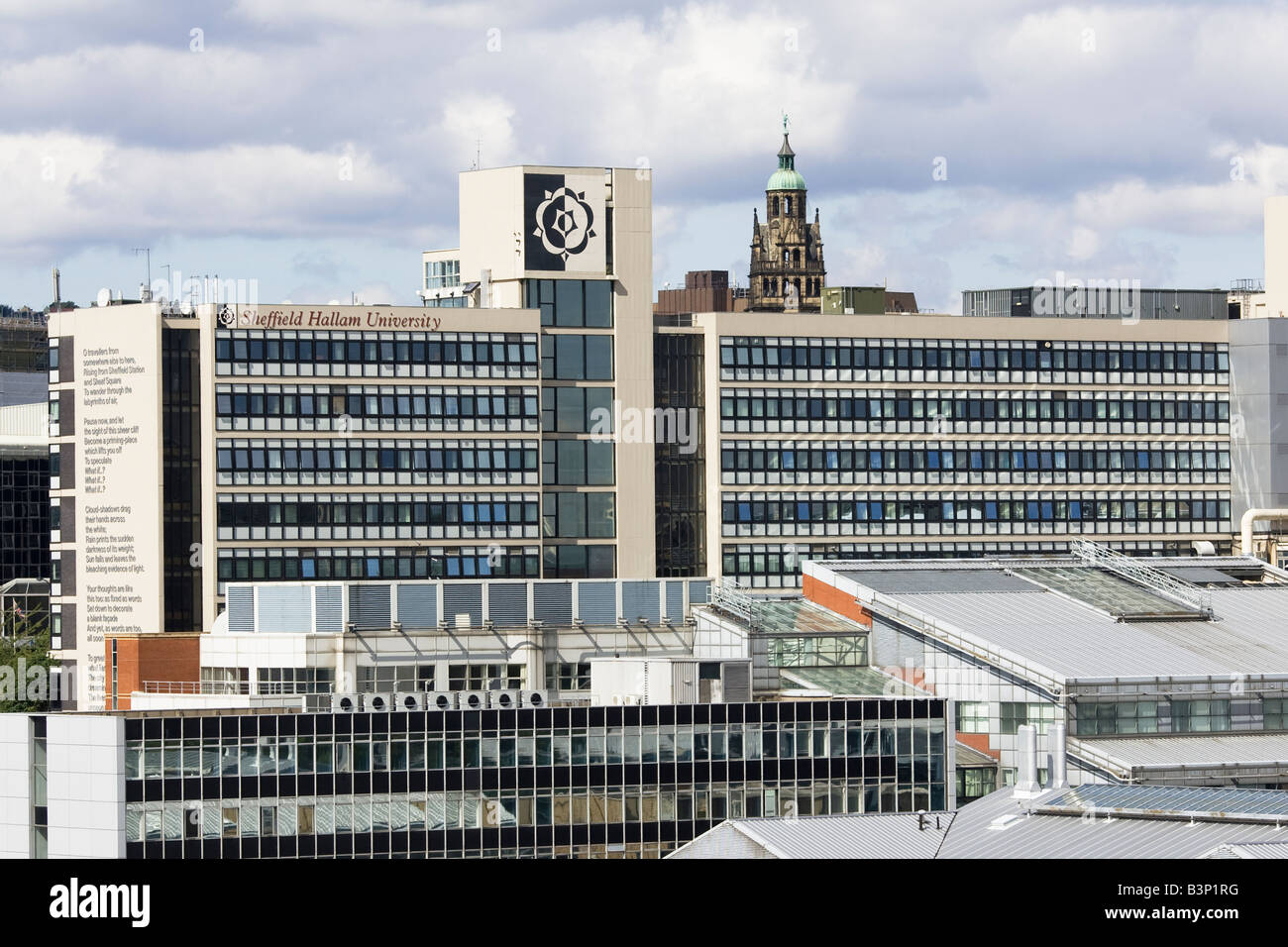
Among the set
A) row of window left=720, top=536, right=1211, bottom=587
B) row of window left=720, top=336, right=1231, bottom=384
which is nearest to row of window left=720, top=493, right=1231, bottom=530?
row of window left=720, top=536, right=1211, bottom=587

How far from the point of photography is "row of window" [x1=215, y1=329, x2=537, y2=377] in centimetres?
16825

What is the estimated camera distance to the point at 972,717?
115312mm

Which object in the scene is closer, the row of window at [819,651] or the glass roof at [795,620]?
the row of window at [819,651]

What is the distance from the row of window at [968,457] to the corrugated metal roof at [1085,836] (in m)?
113

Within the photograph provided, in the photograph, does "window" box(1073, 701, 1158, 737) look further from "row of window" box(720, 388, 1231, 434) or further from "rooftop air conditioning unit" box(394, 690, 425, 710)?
"row of window" box(720, 388, 1231, 434)

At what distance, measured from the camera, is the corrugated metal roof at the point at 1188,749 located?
358 feet

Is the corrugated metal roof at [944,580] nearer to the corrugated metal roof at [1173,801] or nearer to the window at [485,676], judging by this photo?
the window at [485,676]

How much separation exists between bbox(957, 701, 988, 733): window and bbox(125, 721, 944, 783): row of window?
55.7 feet

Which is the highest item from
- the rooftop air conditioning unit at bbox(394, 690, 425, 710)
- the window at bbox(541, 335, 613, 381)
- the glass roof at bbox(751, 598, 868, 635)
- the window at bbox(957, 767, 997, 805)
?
the window at bbox(541, 335, 613, 381)

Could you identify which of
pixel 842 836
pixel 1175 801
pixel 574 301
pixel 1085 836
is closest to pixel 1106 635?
pixel 1175 801

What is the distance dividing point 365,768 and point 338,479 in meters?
83.9

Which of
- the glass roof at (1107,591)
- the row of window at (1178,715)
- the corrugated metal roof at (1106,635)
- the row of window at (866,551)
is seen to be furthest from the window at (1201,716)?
the row of window at (866,551)

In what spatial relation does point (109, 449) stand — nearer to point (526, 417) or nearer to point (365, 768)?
point (526, 417)
